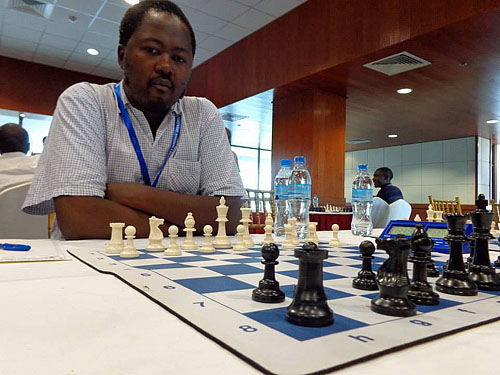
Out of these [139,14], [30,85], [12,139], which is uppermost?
[30,85]

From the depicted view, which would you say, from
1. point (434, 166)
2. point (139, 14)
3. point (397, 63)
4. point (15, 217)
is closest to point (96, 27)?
point (397, 63)

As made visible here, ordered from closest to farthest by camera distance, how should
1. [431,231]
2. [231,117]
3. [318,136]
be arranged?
[431,231] → [318,136] → [231,117]

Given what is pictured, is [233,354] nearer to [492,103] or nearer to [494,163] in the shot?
[492,103]

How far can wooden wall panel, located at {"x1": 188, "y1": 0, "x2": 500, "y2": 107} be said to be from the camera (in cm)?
388

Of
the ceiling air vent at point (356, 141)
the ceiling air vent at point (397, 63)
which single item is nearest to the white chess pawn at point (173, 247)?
the ceiling air vent at point (397, 63)

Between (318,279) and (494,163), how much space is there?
11.8m

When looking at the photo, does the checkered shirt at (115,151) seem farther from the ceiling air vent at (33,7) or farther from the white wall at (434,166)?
the white wall at (434,166)

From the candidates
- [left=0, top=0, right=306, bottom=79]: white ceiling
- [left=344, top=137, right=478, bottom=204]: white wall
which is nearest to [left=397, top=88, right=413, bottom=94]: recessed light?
[left=0, top=0, right=306, bottom=79]: white ceiling

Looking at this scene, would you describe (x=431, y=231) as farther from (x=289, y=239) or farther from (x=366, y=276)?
(x=366, y=276)

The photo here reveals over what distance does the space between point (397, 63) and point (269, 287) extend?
4.83 metres

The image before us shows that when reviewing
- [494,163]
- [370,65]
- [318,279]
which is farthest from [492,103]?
[318,279]

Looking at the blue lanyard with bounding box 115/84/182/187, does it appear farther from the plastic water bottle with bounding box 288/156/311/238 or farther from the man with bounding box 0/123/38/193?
the man with bounding box 0/123/38/193

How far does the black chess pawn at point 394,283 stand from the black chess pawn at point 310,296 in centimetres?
9

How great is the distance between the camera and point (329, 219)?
464 cm
